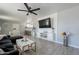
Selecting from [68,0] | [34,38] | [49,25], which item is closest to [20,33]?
[34,38]

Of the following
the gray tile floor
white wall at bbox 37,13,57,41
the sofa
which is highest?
white wall at bbox 37,13,57,41

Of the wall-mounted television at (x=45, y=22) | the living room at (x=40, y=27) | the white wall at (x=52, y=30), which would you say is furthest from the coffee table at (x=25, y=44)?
the wall-mounted television at (x=45, y=22)

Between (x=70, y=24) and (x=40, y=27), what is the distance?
791mm

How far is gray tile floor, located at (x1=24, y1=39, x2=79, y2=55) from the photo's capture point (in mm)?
1951

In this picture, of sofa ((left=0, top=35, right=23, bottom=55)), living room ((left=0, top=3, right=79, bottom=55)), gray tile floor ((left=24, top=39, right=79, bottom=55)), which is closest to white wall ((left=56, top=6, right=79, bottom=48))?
living room ((left=0, top=3, right=79, bottom=55))

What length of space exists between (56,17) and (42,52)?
99cm

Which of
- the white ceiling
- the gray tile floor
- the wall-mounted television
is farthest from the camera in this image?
the wall-mounted television

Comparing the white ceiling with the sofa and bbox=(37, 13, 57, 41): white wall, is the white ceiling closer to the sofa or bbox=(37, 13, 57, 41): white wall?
bbox=(37, 13, 57, 41): white wall

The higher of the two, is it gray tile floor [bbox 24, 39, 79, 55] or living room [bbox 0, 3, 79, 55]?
living room [bbox 0, 3, 79, 55]

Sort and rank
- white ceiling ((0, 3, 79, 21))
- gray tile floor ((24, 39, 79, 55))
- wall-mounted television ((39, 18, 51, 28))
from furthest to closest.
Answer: wall-mounted television ((39, 18, 51, 28)) → gray tile floor ((24, 39, 79, 55)) → white ceiling ((0, 3, 79, 21))

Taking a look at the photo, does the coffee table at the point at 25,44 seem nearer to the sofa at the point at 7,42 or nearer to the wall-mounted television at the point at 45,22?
the sofa at the point at 7,42

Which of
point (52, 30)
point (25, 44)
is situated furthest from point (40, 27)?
point (25, 44)
